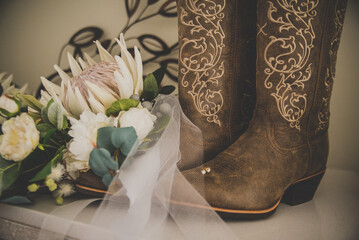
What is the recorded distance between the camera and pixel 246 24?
0.56m

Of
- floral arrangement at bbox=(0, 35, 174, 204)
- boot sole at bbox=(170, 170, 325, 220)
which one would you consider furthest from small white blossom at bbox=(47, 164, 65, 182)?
boot sole at bbox=(170, 170, 325, 220)

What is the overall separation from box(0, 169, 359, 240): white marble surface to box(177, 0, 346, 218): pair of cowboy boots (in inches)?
1.0

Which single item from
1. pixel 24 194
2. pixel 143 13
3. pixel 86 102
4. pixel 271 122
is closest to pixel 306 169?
pixel 271 122

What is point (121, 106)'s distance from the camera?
474 mm

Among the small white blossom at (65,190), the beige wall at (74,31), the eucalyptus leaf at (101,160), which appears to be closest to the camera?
the eucalyptus leaf at (101,160)

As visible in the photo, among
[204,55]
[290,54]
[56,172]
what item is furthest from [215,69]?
[56,172]

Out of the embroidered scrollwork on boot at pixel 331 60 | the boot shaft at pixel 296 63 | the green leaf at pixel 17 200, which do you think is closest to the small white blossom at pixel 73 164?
the green leaf at pixel 17 200

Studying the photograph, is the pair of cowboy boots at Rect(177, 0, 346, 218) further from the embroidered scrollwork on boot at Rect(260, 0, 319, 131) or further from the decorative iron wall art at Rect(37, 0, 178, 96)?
the decorative iron wall art at Rect(37, 0, 178, 96)

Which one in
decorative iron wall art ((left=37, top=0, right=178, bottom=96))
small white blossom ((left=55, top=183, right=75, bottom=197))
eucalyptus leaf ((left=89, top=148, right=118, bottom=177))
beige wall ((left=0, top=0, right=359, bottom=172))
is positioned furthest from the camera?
decorative iron wall art ((left=37, top=0, right=178, bottom=96))

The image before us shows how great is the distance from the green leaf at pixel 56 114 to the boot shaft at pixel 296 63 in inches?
16.5

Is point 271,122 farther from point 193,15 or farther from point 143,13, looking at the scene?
point 143,13

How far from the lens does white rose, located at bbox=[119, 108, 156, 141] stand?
0.43 metres

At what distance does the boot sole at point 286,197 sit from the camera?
461 millimetres

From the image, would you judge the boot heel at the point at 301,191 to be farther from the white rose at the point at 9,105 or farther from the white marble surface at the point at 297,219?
the white rose at the point at 9,105
